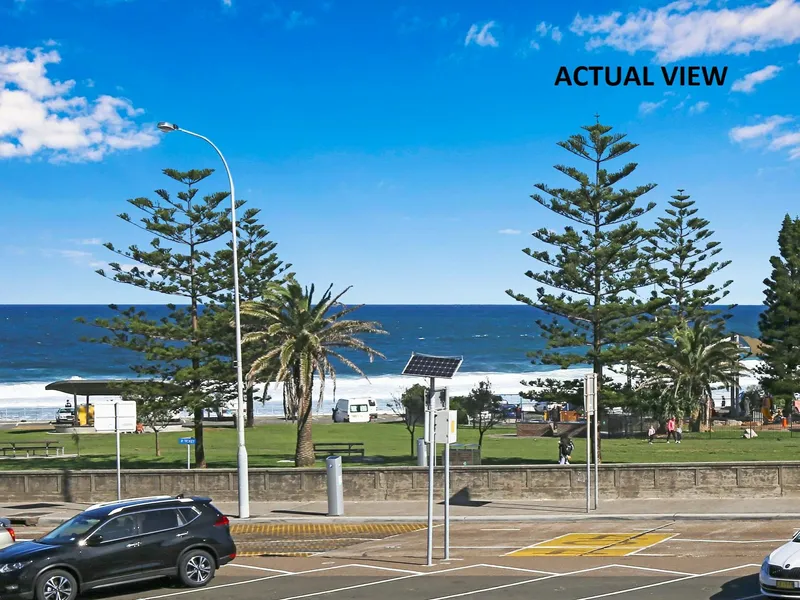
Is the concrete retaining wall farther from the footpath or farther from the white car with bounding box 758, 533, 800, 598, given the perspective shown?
the white car with bounding box 758, 533, 800, 598

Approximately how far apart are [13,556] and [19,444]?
27270 mm

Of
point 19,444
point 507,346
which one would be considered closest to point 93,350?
point 507,346

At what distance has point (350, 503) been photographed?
88.5 feet

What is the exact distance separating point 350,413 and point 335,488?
37937mm

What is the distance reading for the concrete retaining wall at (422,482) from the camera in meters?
26.2

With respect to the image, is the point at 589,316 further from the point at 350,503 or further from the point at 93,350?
the point at 93,350

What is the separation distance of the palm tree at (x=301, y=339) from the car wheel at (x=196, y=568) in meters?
14.2

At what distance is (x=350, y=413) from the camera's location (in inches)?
2464

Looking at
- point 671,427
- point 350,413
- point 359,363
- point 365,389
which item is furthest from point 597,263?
point 359,363

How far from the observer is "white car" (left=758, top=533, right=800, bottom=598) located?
1354 centimetres

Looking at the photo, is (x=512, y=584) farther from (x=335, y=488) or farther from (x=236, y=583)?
(x=335, y=488)

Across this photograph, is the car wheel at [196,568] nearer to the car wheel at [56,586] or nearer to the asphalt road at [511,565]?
the asphalt road at [511,565]

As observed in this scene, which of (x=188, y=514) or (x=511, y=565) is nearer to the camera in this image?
(x=188, y=514)

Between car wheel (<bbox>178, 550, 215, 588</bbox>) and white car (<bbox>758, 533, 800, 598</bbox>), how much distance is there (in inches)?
345
